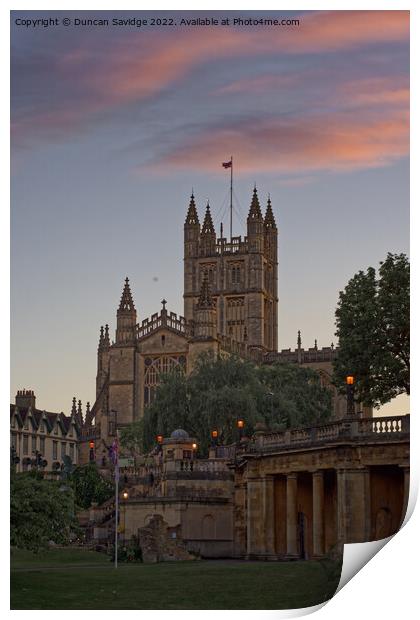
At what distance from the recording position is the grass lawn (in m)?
38.2

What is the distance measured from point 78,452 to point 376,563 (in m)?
99.9

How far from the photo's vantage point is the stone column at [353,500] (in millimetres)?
50247

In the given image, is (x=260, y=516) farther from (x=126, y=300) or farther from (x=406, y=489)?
(x=126, y=300)

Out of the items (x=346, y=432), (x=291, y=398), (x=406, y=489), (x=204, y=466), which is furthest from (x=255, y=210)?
(x=406, y=489)

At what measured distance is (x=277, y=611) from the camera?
37.7 metres

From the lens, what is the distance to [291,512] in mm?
57031

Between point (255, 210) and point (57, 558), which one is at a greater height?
point (255, 210)

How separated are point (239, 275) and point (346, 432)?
362 feet

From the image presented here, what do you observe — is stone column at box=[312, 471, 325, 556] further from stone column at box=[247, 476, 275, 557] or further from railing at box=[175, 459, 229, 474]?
railing at box=[175, 459, 229, 474]

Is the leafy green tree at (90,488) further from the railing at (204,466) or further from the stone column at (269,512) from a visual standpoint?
the stone column at (269,512)

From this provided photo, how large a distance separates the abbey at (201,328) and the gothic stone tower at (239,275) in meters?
0.12

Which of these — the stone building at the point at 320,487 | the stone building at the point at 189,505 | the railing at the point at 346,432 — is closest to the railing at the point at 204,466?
the stone building at the point at 189,505

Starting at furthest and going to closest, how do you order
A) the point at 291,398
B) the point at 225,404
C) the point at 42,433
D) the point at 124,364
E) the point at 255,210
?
the point at 255,210
the point at 42,433
the point at 124,364
the point at 291,398
the point at 225,404
